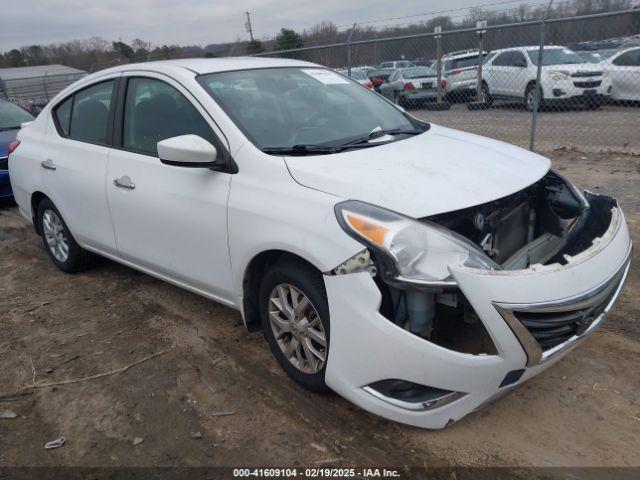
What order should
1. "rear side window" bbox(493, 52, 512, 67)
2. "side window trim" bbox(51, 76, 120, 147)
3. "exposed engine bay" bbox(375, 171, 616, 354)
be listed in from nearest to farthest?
"exposed engine bay" bbox(375, 171, 616, 354) → "side window trim" bbox(51, 76, 120, 147) → "rear side window" bbox(493, 52, 512, 67)

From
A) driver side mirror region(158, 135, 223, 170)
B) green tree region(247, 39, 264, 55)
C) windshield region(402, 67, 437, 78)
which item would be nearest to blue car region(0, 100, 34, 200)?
driver side mirror region(158, 135, 223, 170)

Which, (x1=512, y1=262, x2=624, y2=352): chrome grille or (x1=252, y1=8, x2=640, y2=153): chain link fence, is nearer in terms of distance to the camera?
(x1=512, y1=262, x2=624, y2=352): chrome grille

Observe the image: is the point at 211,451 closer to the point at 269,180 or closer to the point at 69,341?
the point at 269,180

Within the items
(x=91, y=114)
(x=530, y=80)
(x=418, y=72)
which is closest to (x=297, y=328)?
(x=91, y=114)

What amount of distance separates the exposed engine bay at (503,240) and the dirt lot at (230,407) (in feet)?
1.83

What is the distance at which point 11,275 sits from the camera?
201 inches

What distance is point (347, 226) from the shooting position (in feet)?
7.76

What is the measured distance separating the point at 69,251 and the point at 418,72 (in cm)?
1477

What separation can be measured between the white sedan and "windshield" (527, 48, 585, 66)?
36.3 feet

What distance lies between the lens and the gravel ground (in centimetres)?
966

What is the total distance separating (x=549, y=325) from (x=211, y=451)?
165 centimetres

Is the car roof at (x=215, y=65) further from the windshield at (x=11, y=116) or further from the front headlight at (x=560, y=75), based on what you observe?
the front headlight at (x=560, y=75)

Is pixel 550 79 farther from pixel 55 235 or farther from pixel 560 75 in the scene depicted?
pixel 55 235

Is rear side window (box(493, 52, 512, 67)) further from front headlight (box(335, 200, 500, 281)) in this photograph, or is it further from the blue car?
front headlight (box(335, 200, 500, 281))
